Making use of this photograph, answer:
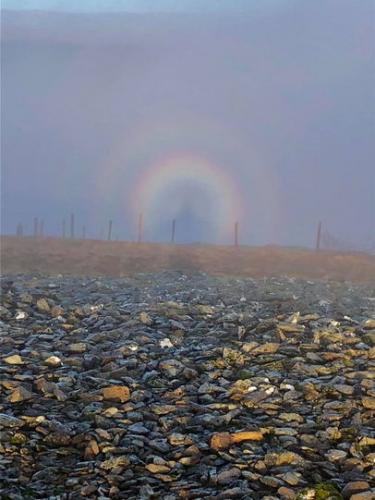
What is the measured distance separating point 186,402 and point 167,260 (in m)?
33.9

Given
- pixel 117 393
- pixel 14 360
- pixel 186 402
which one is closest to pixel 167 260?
pixel 14 360

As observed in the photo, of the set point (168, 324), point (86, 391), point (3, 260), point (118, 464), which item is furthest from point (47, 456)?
point (3, 260)

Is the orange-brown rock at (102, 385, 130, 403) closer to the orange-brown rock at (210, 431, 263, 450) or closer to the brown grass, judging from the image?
the orange-brown rock at (210, 431, 263, 450)

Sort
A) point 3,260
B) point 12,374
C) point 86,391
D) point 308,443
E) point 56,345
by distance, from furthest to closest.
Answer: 1. point 3,260
2. point 56,345
3. point 12,374
4. point 86,391
5. point 308,443

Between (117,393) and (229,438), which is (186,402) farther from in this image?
(229,438)

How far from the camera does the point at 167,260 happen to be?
43.8m

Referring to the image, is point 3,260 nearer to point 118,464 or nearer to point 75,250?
point 75,250

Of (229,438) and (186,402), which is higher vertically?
(186,402)

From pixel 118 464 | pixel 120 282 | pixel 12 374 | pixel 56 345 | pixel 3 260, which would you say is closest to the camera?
pixel 118 464

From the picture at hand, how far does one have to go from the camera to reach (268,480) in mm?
7668

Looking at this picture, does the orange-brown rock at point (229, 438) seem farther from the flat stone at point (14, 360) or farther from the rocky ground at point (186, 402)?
the flat stone at point (14, 360)

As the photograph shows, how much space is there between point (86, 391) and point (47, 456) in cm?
215

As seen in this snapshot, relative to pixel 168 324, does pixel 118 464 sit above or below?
below

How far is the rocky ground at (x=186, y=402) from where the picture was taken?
7.84 m
